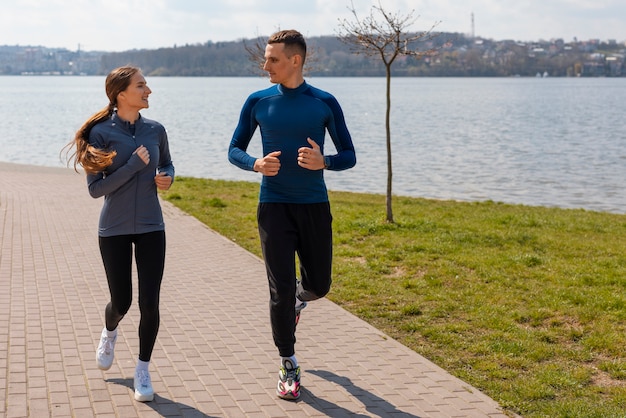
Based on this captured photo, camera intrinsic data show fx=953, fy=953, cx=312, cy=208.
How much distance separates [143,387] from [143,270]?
0.66 meters

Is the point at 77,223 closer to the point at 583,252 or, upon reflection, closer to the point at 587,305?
the point at 583,252

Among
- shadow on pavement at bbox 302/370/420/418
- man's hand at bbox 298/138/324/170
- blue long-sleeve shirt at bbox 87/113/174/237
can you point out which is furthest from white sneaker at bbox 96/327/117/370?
man's hand at bbox 298/138/324/170

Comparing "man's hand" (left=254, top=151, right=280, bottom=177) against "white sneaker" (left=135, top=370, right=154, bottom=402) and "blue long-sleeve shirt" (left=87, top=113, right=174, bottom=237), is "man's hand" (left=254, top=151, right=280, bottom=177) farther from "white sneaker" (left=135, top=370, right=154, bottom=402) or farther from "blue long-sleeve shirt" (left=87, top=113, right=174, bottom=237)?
"white sneaker" (left=135, top=370, right=154, bottom=402)

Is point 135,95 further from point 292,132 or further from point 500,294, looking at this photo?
point 500,294

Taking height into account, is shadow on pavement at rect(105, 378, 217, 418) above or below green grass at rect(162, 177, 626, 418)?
above

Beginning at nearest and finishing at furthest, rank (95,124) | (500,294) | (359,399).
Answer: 1. (95,124)
2. (359,399)
3. (500,294)

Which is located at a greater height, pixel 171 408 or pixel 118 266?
pixel 118 266

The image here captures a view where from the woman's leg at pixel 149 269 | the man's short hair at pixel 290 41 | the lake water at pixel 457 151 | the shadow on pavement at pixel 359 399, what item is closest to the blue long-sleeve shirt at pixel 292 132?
the man's short hair at pixel 290 41

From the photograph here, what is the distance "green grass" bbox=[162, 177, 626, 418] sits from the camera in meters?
6.15

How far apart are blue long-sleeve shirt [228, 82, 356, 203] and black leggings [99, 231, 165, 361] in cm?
68

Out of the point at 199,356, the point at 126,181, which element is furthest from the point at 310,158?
the point at 199,356

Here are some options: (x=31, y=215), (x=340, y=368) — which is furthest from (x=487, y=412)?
(x=31, y=215)

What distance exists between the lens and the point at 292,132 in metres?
5.33

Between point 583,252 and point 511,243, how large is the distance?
935 millimetres
